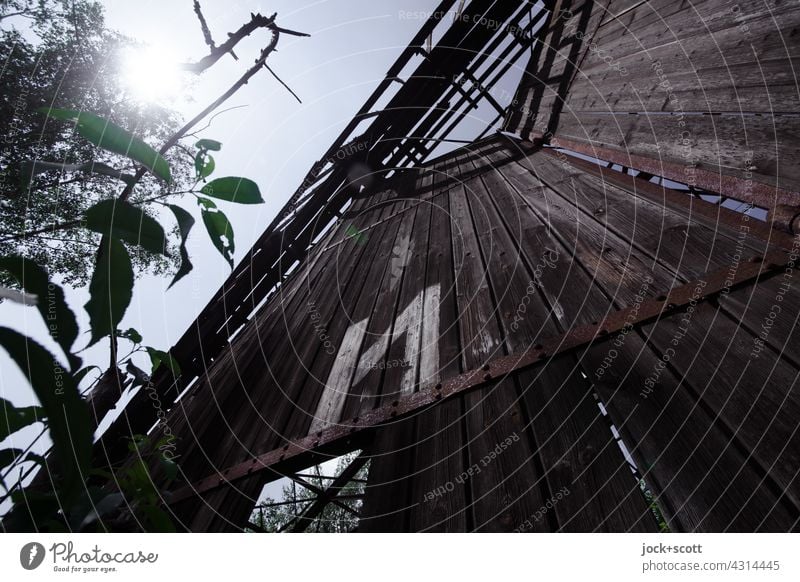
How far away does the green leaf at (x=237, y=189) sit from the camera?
0.86m

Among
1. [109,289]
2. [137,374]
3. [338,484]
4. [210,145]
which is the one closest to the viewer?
[109,289]

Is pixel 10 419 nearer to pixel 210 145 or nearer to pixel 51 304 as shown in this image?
pixel 51 304

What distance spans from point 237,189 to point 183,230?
21 cm

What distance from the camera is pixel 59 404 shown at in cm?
55

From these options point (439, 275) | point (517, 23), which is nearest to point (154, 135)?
point (517, 23)

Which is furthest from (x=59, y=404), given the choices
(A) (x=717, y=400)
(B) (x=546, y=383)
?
(A) (x=717, y=400)

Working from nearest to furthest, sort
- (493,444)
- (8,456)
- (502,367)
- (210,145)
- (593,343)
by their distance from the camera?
(8,456) < (210,145) < (493,444) < (593,343) < (502,367)

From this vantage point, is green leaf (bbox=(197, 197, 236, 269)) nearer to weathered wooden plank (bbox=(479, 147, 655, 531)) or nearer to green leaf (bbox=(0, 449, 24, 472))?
green leaf (bbox=(0, 449, 24, 472))

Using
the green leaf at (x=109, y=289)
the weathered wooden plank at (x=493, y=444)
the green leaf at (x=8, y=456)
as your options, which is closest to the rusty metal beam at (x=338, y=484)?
the weathered wooden plank at (x=493, y=444)

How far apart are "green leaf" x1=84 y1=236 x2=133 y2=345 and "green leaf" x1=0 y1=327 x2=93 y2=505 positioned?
74mm

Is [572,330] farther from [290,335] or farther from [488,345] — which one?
[290,335]

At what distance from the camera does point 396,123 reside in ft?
17.9

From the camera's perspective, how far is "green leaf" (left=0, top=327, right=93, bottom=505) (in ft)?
1.70

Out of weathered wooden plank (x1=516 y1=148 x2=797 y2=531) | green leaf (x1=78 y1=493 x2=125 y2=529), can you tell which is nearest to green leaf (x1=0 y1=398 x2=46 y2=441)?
green leaf (x1=78 y1=493 x2=125 y2=529)
